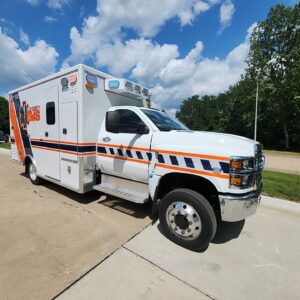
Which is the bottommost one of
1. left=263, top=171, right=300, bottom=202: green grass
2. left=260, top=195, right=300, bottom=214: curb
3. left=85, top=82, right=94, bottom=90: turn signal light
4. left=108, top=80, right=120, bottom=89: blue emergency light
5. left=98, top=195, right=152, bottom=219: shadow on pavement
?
left=98, top=195, right=152, bottom=219: shadow on pavement

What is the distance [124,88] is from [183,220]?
2996 mm

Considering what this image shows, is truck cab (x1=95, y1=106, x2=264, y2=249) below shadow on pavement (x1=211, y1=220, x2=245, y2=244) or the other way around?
the other way around

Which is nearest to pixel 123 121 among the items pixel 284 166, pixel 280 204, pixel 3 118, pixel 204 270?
pixel 204 270

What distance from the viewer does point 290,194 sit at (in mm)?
5746

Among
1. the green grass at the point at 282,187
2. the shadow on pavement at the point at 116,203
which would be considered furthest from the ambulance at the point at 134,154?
the green grass at the point at 282,187

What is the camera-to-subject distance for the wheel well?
3.58 metres

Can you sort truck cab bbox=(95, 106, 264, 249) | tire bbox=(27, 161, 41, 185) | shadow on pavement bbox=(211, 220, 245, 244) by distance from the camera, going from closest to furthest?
truck cab bbox=(95, 106, 264, 249) → shadow on pavement bbox=(211, 220, 245, 244) → tire bbox=(27, 161, 41, 185)

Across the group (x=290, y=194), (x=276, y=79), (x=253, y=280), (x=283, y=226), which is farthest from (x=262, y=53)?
(x=253, y=280)

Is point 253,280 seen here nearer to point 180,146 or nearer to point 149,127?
point 180,146

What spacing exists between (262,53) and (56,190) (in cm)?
3040

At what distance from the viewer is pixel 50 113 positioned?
17.6ft

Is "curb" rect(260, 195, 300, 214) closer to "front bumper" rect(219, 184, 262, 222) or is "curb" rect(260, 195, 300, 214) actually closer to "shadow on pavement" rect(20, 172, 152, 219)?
"front bumper" rect(219, 184, 262, 222)

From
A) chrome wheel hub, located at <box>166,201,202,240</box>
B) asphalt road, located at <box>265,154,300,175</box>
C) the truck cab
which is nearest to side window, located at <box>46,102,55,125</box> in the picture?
the truck cab

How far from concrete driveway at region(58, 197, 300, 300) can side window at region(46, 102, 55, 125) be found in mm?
3530
